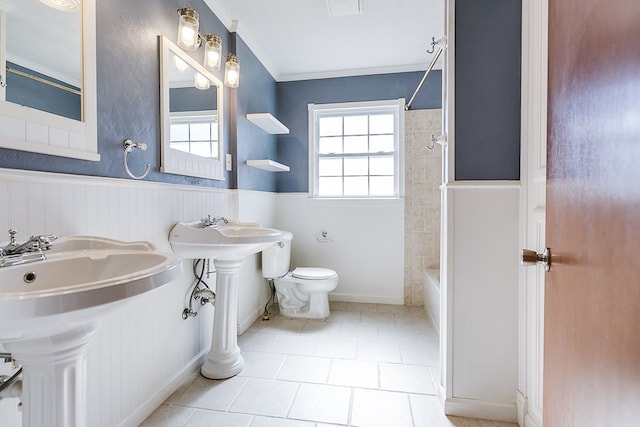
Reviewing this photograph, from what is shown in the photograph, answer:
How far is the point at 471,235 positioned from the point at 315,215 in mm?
1919

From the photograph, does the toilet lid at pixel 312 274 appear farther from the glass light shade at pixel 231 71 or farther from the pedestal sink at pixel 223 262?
the glass light shade at pixel 231 71

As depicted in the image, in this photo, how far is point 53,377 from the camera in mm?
737

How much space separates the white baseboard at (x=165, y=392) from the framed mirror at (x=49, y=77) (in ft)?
3.91

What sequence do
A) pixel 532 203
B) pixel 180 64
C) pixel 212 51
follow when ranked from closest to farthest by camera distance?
1. pixel 532 203
2. pixel 180 64
3. pixel 212 51

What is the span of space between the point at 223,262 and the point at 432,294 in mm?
1827

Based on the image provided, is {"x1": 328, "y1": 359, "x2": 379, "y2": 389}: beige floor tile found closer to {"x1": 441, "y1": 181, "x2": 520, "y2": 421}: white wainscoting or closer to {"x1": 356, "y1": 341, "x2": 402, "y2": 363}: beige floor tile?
{"x1": 356, "y1": 341, "x2": 402, "y2": 363}: beige floor tile

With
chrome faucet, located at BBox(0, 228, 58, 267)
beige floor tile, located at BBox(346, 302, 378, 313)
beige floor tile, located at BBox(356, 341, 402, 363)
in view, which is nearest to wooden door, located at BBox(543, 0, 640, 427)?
chrome faucet, located at BBox(0, 228, 58, 267)

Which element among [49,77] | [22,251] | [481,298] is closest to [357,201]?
[481,298]

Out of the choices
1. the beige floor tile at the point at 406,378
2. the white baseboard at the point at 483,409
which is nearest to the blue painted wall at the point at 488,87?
the white baseboard at the point at 483,409

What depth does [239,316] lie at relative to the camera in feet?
8.02

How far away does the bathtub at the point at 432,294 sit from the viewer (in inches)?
98.0

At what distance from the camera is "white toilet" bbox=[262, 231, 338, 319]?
266cm

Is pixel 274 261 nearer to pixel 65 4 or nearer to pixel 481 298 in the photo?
pixel 481 298

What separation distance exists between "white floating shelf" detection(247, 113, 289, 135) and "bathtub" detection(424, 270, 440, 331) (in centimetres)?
199
